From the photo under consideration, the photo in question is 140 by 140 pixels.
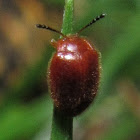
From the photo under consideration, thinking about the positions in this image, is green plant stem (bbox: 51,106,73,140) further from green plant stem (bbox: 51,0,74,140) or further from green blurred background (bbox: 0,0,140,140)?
green blurred background (bbox: 0,0,140,140)

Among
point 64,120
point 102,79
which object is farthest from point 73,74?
point 102,79

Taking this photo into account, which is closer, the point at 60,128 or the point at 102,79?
the point at 60,128

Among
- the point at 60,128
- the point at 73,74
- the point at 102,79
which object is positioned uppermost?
the point at 102,79

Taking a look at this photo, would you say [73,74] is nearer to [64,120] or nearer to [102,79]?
[64,120]

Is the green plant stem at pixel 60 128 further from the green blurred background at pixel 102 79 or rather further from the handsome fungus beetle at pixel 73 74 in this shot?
the green blurred background at pixel 102 79

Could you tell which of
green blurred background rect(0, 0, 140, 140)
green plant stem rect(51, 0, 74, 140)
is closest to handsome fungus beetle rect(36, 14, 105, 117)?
green plant stem rect(51, 0, 74, 140)

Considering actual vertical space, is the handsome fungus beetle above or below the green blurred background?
below
